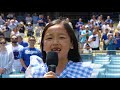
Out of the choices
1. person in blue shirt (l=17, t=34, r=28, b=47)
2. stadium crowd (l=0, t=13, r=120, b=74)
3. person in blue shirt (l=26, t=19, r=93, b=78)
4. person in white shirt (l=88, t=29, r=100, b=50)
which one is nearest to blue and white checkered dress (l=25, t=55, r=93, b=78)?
person in blue shirt (l=26, t=19, r=93, b=78)

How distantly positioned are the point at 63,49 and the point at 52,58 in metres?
0.16

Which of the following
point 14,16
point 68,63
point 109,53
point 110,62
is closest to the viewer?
point 68,63

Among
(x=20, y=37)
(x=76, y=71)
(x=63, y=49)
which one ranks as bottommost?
(x=76, y=71)

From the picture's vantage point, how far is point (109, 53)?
463 cm

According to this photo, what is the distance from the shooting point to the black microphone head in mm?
1840

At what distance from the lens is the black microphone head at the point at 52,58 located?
1840mm

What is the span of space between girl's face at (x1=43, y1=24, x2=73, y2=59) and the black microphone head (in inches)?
2.5

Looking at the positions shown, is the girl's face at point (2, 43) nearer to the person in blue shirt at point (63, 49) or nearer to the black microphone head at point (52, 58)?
the person in blue shirt at point (63, 49)

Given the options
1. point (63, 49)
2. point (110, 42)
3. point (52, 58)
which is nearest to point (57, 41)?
point (63, 49)

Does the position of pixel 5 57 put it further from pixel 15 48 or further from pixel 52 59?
pixel 52 59

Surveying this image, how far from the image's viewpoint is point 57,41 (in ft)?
6.48
